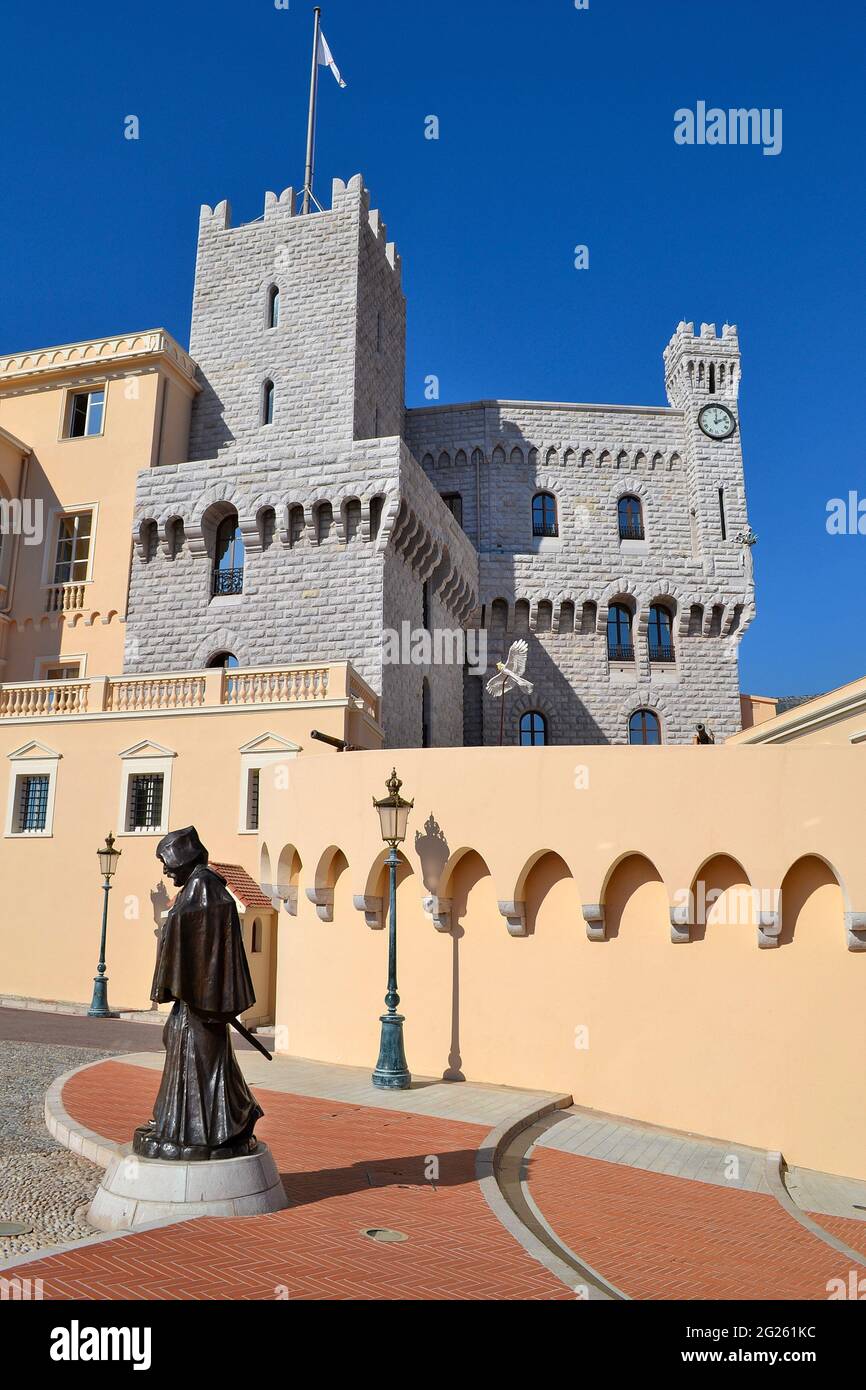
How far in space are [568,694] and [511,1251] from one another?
2592 cm

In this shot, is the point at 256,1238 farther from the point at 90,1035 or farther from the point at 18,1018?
the point at 18,1018

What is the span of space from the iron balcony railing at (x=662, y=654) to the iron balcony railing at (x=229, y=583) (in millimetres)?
13653

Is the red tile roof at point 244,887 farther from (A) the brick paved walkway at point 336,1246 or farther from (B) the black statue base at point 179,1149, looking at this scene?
(B) the black statue base at point 179,1149

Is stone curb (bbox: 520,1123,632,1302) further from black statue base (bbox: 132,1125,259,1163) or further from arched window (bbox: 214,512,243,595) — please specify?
arched window (bbox: 214,512,243,595)

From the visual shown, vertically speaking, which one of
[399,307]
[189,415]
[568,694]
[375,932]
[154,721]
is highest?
[399,307]

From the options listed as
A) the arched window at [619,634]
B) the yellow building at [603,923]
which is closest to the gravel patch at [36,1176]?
the yellow building at [603,923]

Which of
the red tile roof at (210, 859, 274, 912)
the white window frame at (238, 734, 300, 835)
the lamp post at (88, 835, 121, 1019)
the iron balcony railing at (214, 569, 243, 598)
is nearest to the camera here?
the red tile roof at (210, 859, 274, 912)

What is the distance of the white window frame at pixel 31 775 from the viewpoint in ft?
67.1

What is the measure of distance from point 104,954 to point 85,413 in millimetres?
15150

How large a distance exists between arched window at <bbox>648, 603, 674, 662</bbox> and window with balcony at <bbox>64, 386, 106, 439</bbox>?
680 inches

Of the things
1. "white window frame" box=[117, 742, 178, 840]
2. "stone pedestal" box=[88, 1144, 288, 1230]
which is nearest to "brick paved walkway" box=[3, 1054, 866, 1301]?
"stone pedestal" box=[88, 1144, 288, 1230]

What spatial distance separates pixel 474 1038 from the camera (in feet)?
41.3

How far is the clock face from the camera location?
32.8m
